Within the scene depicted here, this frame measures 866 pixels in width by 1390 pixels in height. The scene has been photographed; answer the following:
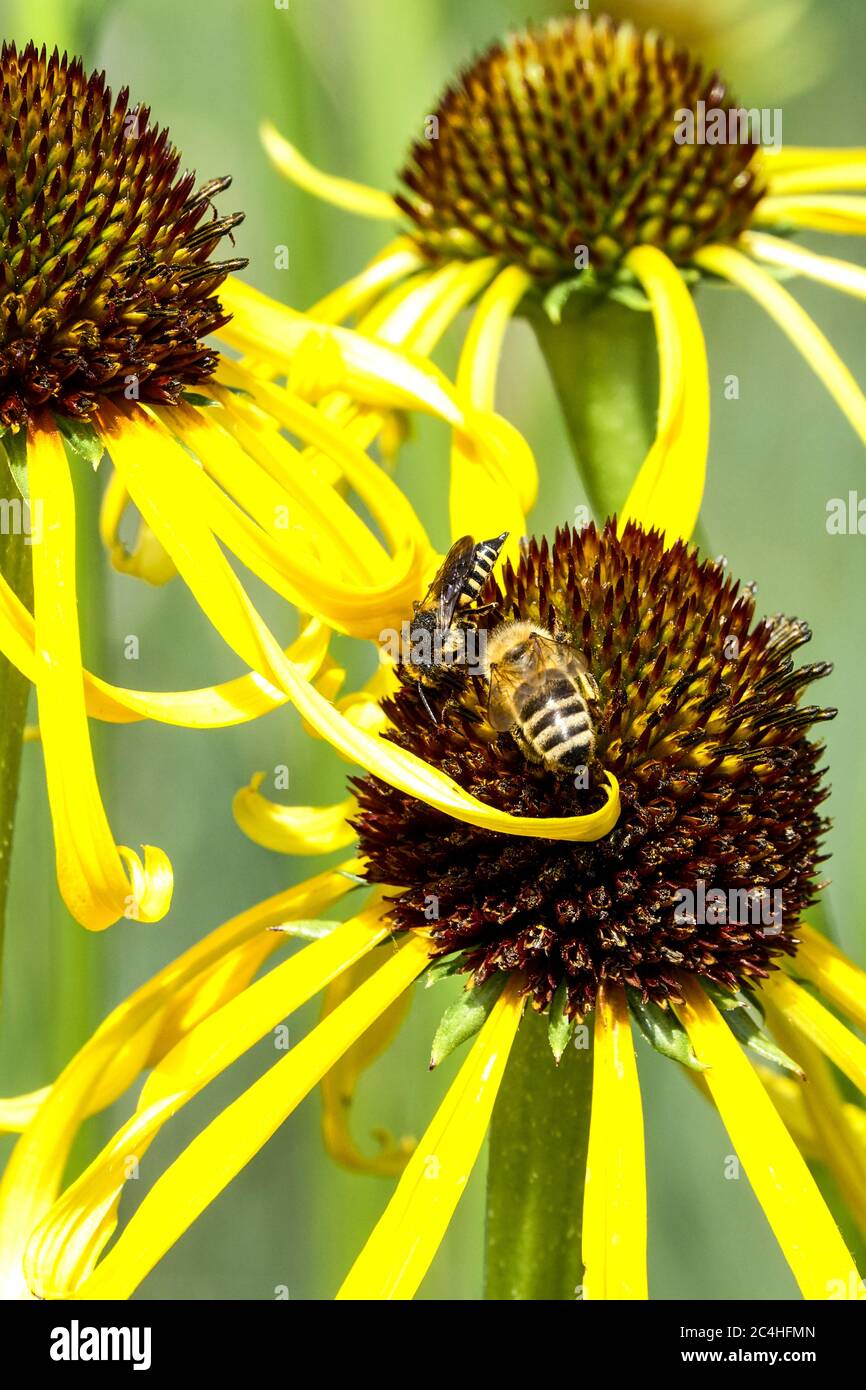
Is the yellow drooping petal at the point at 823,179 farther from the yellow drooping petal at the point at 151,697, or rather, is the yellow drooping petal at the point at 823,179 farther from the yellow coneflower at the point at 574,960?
the yellow drooping petal at the point at 151,697

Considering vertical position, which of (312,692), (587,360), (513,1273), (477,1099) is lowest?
(513,1273)

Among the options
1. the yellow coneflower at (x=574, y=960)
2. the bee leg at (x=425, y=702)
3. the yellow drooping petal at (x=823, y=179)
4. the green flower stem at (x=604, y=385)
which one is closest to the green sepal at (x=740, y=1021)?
the yellow coneflower at (x=574, y=960)

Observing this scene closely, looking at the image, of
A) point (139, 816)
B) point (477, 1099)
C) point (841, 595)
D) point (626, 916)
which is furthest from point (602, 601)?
point (841, 595)

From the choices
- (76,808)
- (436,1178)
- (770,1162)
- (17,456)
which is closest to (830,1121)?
(770,1162)

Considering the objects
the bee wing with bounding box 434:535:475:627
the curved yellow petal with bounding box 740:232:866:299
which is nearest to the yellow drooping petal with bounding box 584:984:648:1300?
the bee wing with bounding box 434:535:475:627

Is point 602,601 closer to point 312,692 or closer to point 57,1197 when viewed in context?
point 312,692

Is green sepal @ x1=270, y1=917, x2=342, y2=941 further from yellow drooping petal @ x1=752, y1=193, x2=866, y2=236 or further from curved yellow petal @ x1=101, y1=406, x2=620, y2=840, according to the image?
yellow drooping petal @ x1=752, y1=193, x2=866, y2=236
